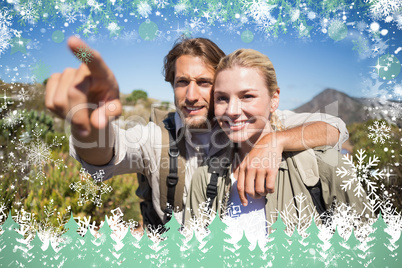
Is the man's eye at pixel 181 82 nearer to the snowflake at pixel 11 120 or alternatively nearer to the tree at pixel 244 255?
the snowflake at pixel 11 120

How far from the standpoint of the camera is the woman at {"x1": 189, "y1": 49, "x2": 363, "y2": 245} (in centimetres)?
159

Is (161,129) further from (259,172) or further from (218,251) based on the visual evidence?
(218,251)

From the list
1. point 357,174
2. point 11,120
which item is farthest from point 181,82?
point 357,174

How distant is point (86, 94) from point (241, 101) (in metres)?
0.77

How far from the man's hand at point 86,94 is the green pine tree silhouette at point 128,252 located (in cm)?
51

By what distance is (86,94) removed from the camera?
1.12 meters

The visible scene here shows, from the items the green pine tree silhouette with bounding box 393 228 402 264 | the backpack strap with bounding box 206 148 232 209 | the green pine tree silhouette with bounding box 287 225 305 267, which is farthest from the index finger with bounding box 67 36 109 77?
the green pine tree silhouette with bounding box 393 228 402 264

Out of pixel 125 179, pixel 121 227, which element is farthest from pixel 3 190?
pixel 125 179

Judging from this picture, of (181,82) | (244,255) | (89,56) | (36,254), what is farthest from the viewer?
(181,82)

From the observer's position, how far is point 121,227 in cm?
164

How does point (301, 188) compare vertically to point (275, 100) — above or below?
below

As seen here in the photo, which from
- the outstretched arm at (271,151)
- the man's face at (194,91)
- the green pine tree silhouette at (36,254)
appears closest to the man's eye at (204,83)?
the man's face at (194,91)

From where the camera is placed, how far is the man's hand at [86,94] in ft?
3.63

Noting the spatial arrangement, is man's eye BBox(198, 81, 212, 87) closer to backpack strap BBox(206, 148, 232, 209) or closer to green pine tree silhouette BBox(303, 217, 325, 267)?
backpack strap BBox(206, 148, 232, 209)
